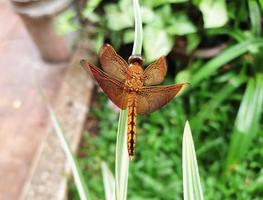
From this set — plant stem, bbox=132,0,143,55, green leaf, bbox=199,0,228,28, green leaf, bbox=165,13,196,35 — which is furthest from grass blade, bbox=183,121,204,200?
green leaf, bbox=165,13,196,35

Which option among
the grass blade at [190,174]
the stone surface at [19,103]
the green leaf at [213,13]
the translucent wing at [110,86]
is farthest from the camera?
the stone surface at [19,103]

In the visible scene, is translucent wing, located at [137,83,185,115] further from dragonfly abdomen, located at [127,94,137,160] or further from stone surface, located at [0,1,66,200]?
stone surface, located at [0,1,66,200]

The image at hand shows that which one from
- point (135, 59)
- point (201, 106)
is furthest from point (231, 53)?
point (135, 59)

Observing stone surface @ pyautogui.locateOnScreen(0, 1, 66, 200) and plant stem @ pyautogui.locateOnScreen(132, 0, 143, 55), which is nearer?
plant stem @ pyautogui.locateOnScreen(132, 0, 143, 55)

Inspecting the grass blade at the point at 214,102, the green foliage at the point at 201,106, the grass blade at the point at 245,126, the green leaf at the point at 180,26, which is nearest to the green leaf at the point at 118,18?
the green foliage at the point at 201,106

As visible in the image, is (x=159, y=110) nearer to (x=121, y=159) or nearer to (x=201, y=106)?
(x=201, y=106)

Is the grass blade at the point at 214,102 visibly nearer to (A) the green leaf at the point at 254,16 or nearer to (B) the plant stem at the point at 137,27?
(A) the green leaf at the point at 254,16
